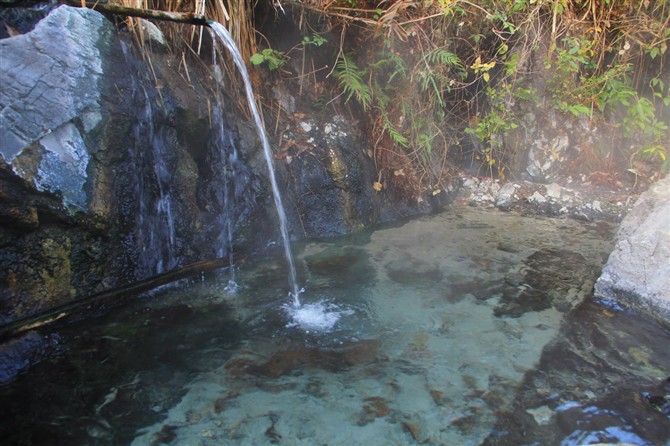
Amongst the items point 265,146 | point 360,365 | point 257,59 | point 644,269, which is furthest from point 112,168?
point 644,269

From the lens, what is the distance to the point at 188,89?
376 centimetres

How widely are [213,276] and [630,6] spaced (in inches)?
214

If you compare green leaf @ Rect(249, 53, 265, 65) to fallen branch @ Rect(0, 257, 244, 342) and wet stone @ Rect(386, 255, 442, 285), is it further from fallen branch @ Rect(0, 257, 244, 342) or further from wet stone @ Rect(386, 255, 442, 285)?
wet stone @ Rect(386, 255, 442, 285)

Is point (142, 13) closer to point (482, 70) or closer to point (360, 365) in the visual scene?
point (360, 365)

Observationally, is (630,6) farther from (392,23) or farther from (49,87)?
(49,87)

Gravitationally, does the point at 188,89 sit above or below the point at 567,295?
above

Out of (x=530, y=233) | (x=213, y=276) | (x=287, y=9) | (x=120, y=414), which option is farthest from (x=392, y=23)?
(x=120, y=414)

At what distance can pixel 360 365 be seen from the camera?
245 centimetres

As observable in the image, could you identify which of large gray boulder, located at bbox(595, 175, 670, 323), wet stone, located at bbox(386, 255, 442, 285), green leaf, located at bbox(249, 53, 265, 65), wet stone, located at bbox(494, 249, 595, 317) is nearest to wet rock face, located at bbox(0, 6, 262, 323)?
green leaf, located at bbox(249, 53, 265, 65)

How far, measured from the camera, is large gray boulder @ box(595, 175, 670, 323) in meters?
2.82

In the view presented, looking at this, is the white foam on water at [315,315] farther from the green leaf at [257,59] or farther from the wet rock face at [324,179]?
the green leaf at [257,59]

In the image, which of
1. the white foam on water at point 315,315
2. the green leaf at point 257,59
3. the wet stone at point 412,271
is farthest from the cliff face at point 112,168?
the white foam on water at point 315,315

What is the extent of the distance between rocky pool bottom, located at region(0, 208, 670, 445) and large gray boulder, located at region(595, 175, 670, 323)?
0.37 feet

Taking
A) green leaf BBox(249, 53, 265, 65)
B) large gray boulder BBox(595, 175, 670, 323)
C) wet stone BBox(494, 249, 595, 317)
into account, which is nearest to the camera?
large gray boulder BBox(595, 175, 670, 323)
